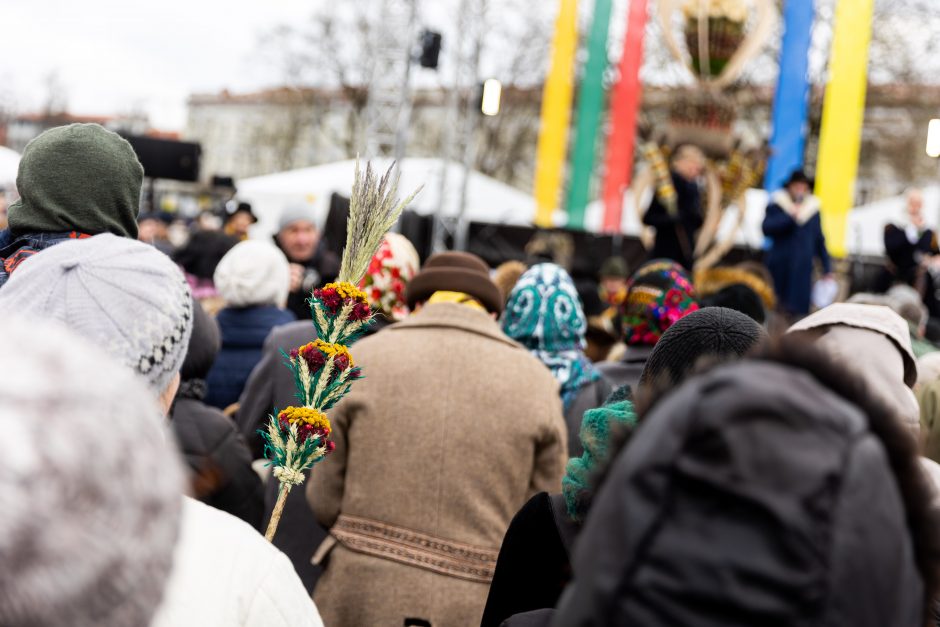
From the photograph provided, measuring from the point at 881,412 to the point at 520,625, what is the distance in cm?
92

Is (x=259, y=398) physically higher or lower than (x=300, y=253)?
lower

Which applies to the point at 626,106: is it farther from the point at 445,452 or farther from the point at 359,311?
the point at 359,311

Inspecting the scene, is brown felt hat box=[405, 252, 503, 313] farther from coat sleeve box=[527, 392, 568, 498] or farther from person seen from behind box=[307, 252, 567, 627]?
coat sleeve box=[527, 392, 568, 498]

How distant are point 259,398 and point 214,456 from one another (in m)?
1.02

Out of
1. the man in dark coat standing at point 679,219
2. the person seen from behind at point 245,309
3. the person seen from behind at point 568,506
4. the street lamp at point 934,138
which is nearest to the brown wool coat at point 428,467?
the person seen from behind at point 568,506

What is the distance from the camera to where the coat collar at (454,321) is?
3.48m

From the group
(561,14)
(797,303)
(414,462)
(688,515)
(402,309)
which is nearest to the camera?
(688,515)

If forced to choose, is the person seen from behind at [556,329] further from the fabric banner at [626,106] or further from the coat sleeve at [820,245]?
the fabric banner at [626,106]

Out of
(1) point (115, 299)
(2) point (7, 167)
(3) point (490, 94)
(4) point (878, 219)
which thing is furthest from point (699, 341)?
→ (4) point (878, 219)

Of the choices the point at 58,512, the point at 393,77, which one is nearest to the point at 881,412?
the point at 58,512

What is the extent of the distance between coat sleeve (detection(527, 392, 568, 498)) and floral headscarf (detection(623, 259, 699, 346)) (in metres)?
0.92

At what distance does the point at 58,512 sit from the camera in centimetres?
85

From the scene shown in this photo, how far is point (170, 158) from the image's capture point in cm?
1739

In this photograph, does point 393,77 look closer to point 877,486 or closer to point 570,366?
point 570,366
